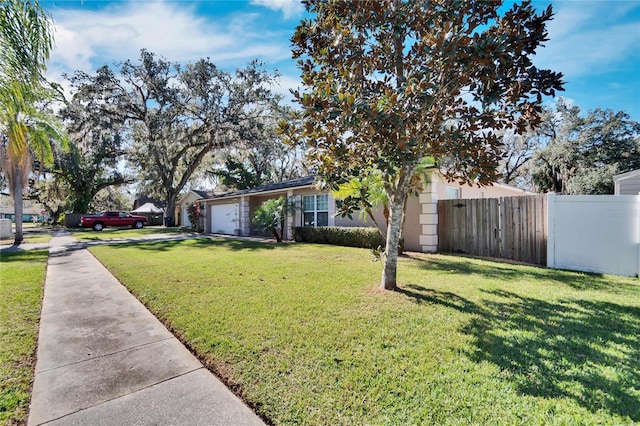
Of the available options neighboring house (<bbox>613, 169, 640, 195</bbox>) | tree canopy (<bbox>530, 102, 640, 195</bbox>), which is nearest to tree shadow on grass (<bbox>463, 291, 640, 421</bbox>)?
neighboring house (<bbox>613, 169, 640, 195</bbox>)

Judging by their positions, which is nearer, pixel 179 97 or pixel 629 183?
pixel 629 183

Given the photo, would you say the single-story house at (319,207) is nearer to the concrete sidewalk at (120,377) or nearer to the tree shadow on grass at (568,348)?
the tree shadow on grass at (568,348)

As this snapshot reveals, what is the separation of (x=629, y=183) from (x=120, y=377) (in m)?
18.7

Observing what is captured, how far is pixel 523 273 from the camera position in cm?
689

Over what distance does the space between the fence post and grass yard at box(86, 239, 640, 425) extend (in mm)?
934

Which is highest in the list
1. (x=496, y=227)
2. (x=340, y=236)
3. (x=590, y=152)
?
(x=590, y=152)

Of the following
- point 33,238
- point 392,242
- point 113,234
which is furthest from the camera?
point 113,234

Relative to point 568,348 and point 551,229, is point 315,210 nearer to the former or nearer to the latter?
point 551,229

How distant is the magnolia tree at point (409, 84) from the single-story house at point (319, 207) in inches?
112

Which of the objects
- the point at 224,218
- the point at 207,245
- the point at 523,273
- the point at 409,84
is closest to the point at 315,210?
the point at 207,245

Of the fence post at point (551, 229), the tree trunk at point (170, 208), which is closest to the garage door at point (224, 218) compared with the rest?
the tree trunk at point (170, 208)

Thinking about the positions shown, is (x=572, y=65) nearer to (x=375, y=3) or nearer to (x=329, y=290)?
(x=375, y=3)

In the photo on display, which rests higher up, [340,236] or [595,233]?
[595,233]

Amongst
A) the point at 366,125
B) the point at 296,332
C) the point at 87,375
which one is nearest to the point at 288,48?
the point at 366,125
